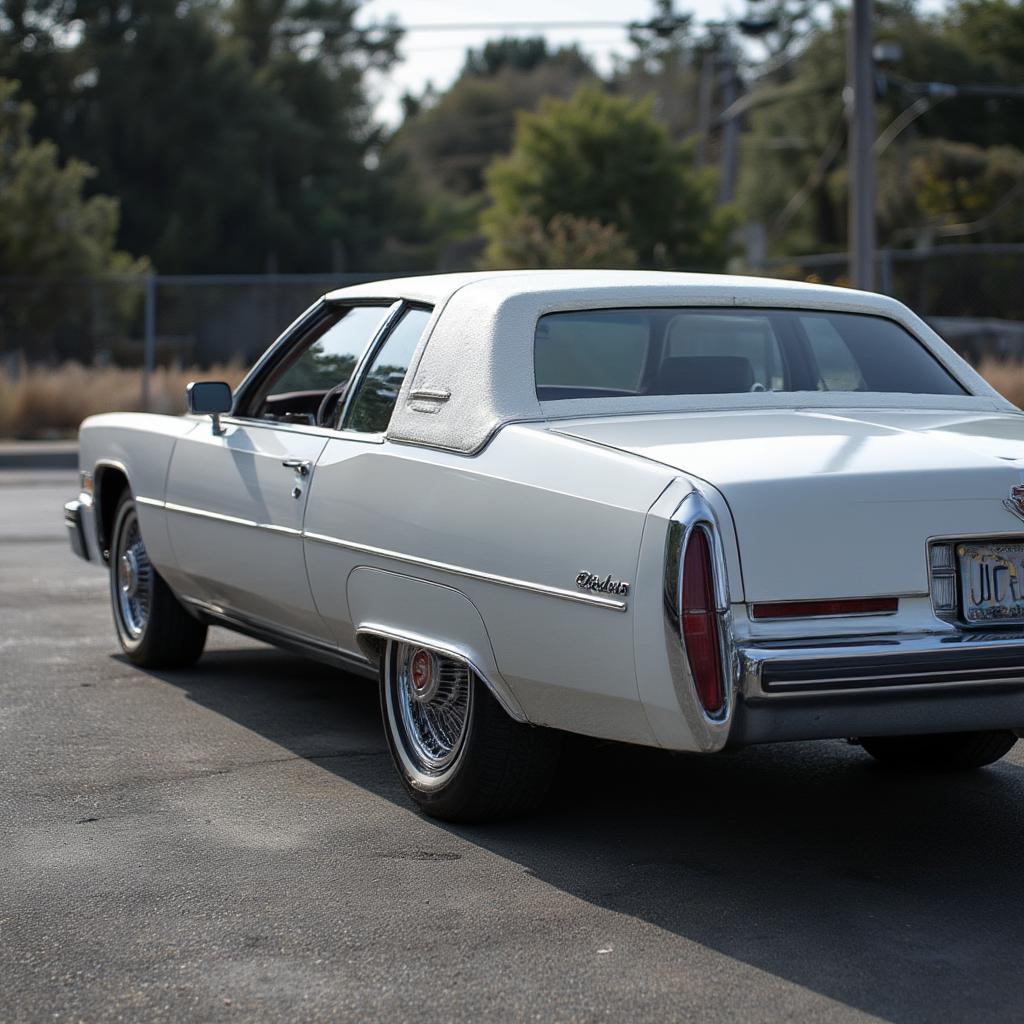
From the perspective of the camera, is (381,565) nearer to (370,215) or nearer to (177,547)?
(177,547)

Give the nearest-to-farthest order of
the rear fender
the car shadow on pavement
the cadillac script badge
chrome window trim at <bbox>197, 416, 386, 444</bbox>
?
the car shadow on pavement → the cadillac script badge → the rear fender → chrome window trim at <bbox>197, 416, 386, 444</bbox>

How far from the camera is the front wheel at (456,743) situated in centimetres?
468

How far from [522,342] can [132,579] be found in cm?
288

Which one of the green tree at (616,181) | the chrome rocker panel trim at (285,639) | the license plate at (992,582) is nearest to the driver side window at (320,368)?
the chrome rocker panel trim at (285,639)

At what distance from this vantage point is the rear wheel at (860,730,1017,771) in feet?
17.7

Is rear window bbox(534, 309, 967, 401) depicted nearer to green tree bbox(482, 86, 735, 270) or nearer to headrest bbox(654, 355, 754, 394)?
headrest bbox(654, 355, 754, 394)

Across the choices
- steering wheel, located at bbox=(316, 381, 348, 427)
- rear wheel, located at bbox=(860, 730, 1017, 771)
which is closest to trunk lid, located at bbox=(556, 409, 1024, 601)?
rear wheel, located at bbox=(860, 730, 1017, 771)

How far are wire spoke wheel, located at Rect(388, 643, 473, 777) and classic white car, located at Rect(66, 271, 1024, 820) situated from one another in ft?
0.03

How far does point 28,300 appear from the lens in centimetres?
2556

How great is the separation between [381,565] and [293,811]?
74cm

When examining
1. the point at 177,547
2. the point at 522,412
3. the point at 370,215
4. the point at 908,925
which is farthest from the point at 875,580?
the point at 370,215

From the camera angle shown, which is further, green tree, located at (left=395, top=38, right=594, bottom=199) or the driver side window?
green tree, located at (left=395, top=38, right=594, bottom=199)

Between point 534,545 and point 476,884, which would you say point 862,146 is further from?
point 476,884

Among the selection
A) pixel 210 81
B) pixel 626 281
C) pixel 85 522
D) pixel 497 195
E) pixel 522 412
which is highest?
pixel 210 81
